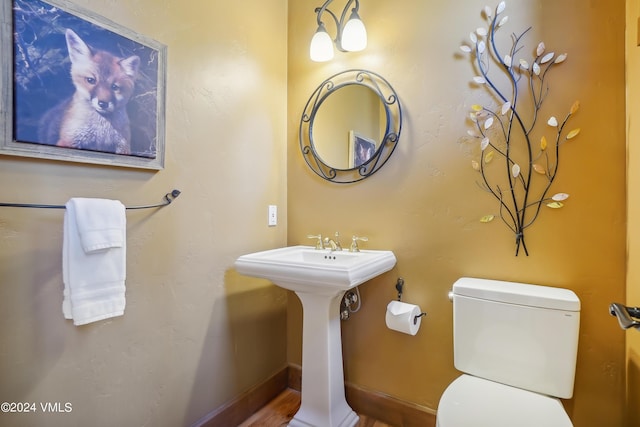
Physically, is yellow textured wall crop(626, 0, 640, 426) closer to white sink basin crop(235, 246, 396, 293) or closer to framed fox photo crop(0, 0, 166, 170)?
white sink basin crop(235, 246, 396, 293)

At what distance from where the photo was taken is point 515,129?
4.39ft

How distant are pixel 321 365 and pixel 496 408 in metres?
0.75

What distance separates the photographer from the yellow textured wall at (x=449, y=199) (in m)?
1.20

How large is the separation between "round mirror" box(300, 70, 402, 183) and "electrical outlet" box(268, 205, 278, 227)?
33 cm

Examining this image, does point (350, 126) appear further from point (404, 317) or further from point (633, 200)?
point (633, 200)

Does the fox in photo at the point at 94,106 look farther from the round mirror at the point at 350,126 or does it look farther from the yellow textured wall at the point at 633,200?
the yellow textured wall at the point at 633,200

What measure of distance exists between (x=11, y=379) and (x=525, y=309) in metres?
1.72

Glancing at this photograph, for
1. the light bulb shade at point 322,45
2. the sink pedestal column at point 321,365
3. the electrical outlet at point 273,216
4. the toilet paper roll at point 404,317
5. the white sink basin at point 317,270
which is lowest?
the sink pedestal column at point 321,365

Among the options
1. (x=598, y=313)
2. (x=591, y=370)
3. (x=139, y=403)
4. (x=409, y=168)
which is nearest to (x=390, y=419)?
(x=591, y=370)

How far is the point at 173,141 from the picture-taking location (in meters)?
1.34

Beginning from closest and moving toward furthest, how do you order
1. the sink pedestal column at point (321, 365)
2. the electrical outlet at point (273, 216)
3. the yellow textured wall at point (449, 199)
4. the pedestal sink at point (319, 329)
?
the yellow textured wall at point (449, 199) → the pedestal sink at point (319, 329) → the sink pedestal column at point (321, 365) → the electrical outlet at point (273, 216)

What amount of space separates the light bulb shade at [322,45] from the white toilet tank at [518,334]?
1347 millimetres

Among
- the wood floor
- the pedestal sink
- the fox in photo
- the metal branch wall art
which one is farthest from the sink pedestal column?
the fox in photo

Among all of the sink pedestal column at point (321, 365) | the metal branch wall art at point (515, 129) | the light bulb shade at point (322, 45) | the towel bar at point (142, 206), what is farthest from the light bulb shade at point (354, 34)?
the sink pedestal column at point (321, 365)
